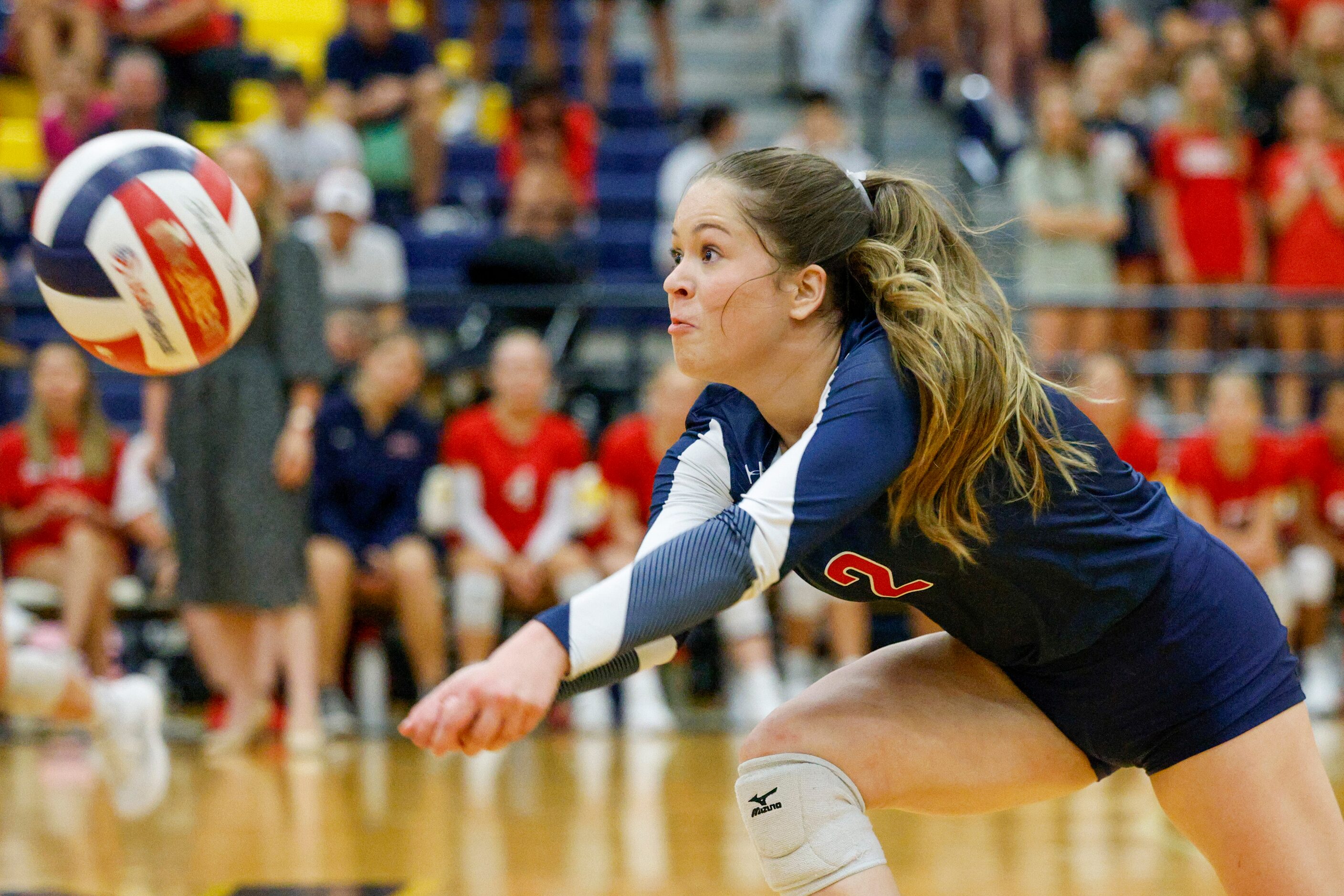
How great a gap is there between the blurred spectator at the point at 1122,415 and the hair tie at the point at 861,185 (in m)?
3.70

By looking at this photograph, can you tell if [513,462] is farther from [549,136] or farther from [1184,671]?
[1184,671]

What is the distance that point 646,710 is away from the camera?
579cm

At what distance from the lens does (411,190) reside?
333 inches

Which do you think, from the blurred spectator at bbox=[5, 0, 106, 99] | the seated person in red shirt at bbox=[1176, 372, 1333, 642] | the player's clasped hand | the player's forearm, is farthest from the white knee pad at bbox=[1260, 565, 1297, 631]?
the blurred spectator at bbox=[5, 0, 106, 99]

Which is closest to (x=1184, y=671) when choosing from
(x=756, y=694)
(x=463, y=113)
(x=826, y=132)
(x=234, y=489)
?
(x=756, y=694)

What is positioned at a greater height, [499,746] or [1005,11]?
[1005,11]

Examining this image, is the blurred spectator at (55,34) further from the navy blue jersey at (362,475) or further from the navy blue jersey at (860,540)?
the navy blue jersey at (860,540)

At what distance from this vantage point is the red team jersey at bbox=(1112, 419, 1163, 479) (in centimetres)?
606

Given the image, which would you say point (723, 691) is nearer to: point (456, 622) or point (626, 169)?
point (456, 622)

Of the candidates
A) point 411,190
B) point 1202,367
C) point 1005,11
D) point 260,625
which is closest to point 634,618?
point 260,625

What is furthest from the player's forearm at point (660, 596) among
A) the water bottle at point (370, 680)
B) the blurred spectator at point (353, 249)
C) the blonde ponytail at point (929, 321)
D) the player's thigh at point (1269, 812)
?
the blurred spectator at point (353, 249)

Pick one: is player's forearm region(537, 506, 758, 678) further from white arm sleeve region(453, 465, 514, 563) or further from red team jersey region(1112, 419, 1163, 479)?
red team jersey region(1112, 419, 1163, 479)

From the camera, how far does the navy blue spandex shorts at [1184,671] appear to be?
2.19m

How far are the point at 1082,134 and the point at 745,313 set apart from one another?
5.72m
